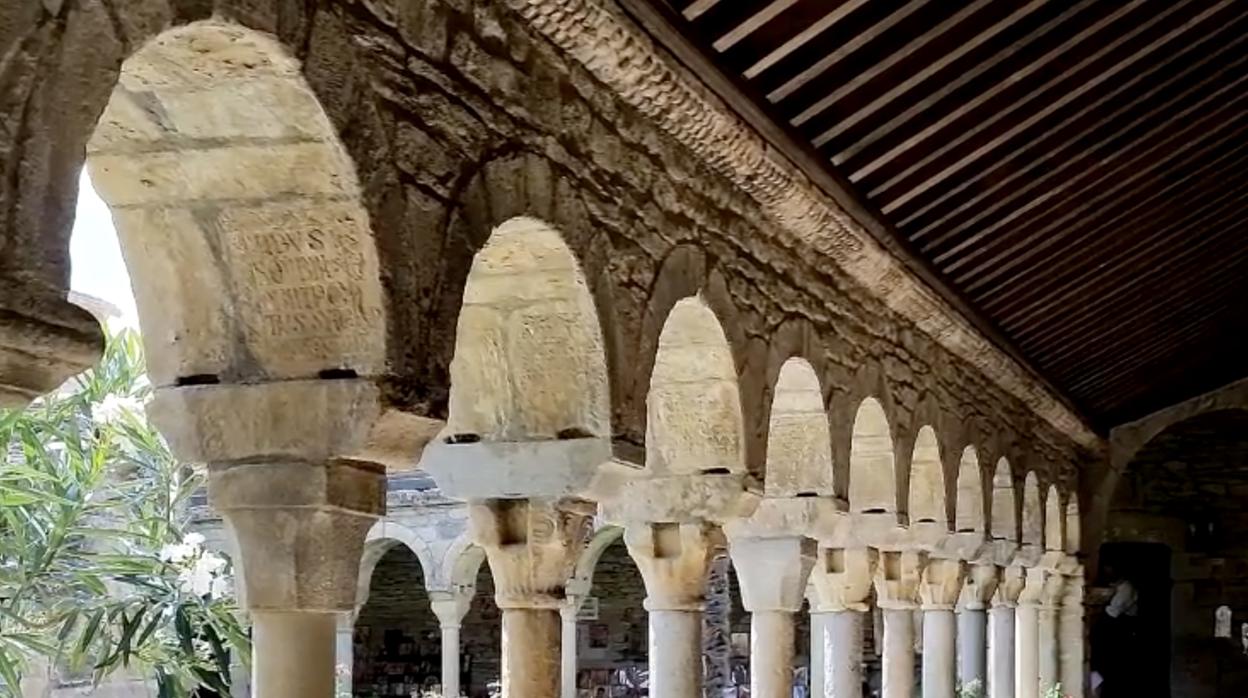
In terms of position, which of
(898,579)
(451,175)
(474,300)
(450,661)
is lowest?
(450,661)

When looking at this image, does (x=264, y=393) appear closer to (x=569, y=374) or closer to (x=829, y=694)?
(x=569, y=374)

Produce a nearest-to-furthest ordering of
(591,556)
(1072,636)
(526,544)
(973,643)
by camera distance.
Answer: (526,544) < (973,643) < (1072,636) < (591,556)

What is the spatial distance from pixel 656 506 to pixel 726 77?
127 centimetres

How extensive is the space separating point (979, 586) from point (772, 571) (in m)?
3.72

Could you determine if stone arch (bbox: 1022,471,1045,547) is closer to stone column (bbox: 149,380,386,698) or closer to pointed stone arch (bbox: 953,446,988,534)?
pointed stone arch (bbox: 953,446,988,534)

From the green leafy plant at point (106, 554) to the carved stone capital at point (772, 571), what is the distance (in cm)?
172

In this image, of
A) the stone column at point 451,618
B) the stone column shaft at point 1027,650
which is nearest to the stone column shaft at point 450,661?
the stone column at point 451,618

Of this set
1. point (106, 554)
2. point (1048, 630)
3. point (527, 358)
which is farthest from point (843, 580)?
point (1048, 630)

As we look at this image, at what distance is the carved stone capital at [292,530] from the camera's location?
270cm

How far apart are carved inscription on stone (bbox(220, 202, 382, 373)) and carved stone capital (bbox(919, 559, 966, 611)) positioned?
528 centimetres

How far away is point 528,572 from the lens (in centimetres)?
371

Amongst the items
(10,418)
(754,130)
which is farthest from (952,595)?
(10,418)

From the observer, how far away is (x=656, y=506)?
14.9 feet

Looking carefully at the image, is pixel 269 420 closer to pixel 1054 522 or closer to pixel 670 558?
pixel 670 558
